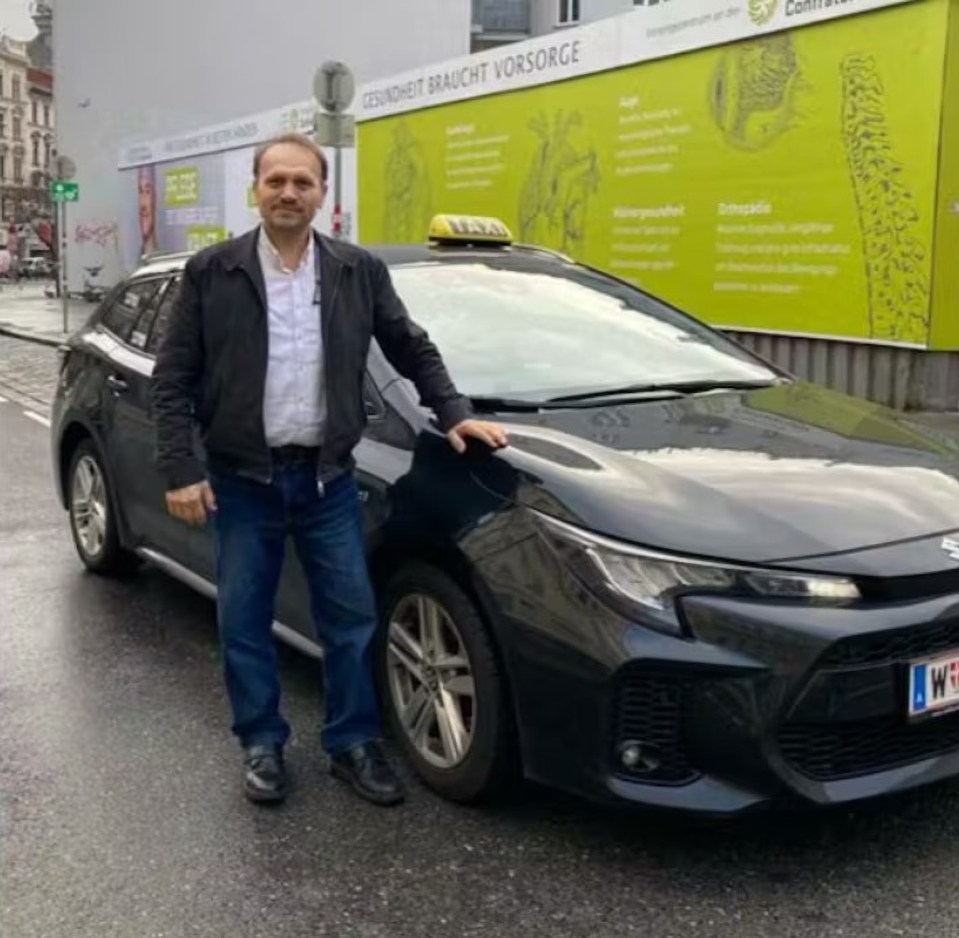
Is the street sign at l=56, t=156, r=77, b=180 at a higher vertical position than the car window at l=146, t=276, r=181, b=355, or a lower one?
higher

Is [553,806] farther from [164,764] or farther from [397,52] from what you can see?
[397,52]

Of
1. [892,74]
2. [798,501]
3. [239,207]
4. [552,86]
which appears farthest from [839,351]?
[239,207]

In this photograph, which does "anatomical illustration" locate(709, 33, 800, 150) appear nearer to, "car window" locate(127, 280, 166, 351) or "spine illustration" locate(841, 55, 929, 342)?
"spine illustration" locate(841, 55, 929, 342)

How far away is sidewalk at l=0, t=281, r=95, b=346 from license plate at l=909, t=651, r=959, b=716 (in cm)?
1828

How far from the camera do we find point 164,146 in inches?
1097

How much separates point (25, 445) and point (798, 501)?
832 cm

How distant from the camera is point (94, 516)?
5.74 meters

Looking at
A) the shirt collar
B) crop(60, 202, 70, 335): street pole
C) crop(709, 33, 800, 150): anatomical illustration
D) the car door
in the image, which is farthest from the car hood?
crop(60, 202, 70, 335): street pole

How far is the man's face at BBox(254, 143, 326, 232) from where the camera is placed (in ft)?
10.9

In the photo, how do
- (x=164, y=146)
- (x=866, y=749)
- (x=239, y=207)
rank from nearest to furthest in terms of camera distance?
(x=866, y=749), (x=239, y=207), (x=164, y=146)

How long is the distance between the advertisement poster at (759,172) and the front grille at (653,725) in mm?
7443

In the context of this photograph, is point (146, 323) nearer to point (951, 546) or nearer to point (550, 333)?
point (550, 333)

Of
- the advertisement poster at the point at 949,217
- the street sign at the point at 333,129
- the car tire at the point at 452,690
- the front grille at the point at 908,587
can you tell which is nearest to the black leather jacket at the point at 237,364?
the car tire at the point at 452,690

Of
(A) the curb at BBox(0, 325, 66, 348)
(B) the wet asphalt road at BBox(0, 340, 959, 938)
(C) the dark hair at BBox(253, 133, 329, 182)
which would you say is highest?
(C) the dark hair at BBox(253, 133, 329, 182)
